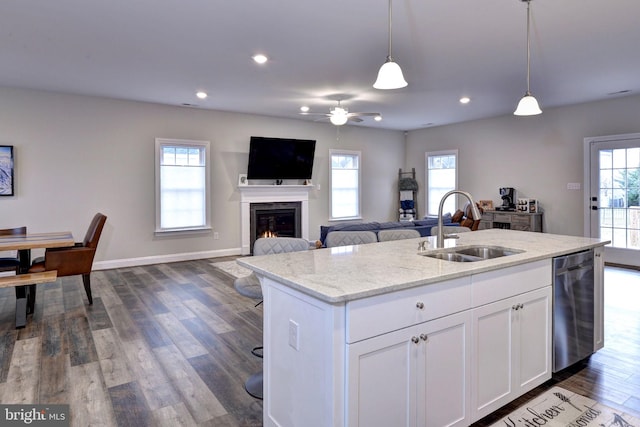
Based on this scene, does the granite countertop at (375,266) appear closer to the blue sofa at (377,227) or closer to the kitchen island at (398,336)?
the kitchen island at (398,336)

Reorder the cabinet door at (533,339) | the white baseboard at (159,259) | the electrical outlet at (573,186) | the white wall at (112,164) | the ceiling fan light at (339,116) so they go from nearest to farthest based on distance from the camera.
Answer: the cabinet door at (533,339), the white wall at (112,164), the ceiling fan light at (339,116), the white baseboard at (159,259), the electrical outlet at (573,186)

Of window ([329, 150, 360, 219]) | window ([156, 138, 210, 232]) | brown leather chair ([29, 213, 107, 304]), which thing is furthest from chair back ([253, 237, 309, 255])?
window ([329, 150, 360, 219])

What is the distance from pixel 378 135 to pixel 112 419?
8.21 m

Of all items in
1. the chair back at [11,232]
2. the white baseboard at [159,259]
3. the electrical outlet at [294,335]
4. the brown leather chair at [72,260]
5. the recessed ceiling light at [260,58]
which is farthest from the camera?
the white baseboard at [159,259]

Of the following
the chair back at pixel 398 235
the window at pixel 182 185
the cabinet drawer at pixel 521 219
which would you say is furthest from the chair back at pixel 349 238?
the cabinet drawer at pixel 521 219

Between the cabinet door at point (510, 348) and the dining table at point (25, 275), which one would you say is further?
the dining table at point (25, 275)

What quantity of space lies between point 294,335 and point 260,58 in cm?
343

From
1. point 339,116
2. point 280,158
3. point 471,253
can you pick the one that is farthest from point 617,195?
point 280,158

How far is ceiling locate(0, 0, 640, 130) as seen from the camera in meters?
3.15

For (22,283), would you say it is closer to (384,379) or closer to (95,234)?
(95,234)

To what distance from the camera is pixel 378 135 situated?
9.37 meters

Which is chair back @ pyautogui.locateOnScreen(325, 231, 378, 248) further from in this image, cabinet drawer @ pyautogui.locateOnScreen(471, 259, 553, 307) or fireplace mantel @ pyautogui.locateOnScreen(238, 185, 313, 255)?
fireplace mantel @ pyautogui.locateOnScreen(238, 185, 313, 255)

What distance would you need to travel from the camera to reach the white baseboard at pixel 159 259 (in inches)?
247

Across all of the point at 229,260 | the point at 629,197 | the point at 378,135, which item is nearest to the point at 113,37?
the point at 229,260
